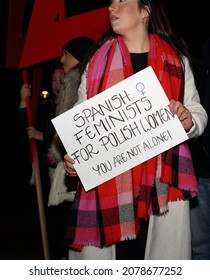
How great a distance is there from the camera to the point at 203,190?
3.56m

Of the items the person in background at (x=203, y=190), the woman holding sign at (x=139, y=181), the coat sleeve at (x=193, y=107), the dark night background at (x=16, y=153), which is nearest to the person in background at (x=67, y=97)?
the dark night background at (x=16, y=153)

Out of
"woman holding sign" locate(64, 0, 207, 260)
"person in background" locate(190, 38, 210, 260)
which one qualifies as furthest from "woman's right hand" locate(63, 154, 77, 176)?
"person in background" locate(190, 38, 210, 260)

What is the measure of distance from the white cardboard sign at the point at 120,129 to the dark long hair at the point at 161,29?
0.32 m

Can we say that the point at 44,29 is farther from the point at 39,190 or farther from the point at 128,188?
the point at 128,188

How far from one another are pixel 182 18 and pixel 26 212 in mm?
9254

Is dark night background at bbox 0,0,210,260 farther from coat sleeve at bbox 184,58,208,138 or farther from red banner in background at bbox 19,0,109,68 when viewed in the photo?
red banner in background at bbox 19,0,109,68

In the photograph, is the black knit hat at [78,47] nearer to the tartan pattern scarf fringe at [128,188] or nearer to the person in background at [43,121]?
the person in background at [43,121]

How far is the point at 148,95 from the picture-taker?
2.68m

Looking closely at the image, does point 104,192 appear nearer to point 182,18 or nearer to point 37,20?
point 37,20

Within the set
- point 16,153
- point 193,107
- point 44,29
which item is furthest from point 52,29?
point 16,153

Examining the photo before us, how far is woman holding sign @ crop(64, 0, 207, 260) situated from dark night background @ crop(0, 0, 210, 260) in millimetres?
389

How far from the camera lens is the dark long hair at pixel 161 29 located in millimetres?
2926

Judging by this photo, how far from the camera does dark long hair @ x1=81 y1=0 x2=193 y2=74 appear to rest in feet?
9.60

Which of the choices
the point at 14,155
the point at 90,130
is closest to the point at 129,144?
the point at 90,130
